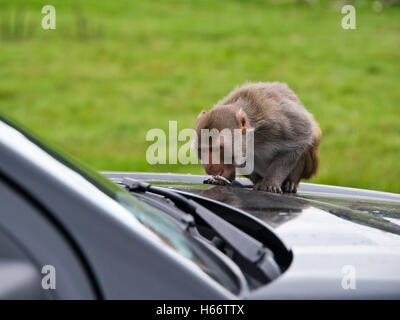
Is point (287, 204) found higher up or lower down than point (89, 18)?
lower down

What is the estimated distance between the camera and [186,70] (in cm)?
1162

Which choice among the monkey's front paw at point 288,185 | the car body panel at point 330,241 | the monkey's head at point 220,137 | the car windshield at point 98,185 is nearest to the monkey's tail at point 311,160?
the monkey's front paw at point 288,185

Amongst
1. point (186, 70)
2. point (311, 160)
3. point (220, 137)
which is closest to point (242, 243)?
point (220, 137)

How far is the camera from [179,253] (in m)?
1.54

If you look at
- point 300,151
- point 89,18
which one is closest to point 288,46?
point 89,18

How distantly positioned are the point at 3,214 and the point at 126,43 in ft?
38.4

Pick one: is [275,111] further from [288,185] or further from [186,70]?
[186,70]

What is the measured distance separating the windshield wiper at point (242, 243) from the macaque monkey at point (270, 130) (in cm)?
185

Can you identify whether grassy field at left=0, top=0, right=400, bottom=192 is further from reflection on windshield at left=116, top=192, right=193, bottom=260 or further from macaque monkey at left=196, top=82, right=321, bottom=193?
reflection on windshield at left=116, top=192, right=193, bottom=260

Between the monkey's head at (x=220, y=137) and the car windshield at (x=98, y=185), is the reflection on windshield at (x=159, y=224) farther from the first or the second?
the monkey's head at (x=220, y=137)

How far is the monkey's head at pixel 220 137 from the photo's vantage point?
396 centimetres

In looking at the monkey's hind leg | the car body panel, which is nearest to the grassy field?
the monkey's hind leg

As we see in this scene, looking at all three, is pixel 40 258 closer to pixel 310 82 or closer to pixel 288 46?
pixel 310 82

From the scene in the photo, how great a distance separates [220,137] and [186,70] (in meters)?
7.70
